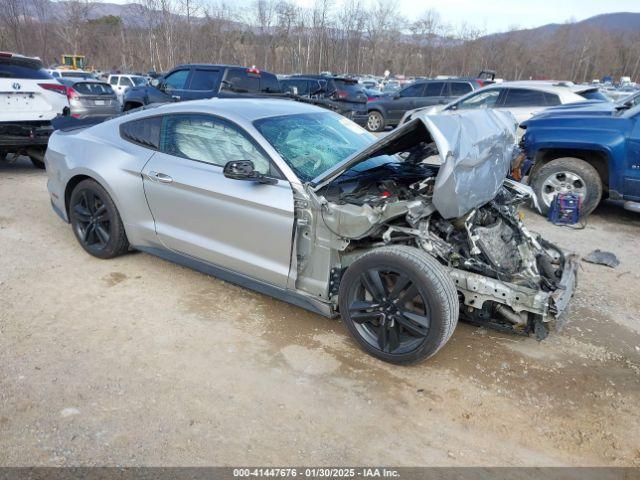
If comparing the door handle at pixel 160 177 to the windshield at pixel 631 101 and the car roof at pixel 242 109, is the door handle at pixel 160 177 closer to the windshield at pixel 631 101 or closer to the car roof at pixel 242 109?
the car roof at pixel 242 109

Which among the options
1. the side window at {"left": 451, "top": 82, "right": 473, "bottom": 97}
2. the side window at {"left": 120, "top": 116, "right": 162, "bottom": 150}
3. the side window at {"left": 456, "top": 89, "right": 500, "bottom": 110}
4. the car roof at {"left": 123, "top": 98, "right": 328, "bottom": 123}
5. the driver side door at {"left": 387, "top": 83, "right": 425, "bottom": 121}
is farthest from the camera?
the driver side door at {"left": 387, "top": 83, "right": 425, "bottom": 121}

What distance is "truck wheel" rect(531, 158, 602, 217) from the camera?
245 inches

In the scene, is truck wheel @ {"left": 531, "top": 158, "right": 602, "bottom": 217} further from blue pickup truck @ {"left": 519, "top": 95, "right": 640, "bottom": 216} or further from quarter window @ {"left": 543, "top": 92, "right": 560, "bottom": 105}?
quarter window @ {"left": 543, "top": 92, "right": 560, "bottom": 105}

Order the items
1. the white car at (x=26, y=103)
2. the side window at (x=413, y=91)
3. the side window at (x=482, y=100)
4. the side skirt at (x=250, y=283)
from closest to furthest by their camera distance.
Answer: the side skirt at (x=250, y=283) < the white car at (x=26, y=103) < the side window at (x=482, y=100) < the side window at (x=413, y=91)

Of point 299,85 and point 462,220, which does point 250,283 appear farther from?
point 299,85

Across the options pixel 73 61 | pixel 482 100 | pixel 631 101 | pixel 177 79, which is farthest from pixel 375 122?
pixel 73 61

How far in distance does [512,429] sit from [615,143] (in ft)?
15.4

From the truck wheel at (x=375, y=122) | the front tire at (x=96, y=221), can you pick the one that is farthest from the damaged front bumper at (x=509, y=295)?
the truck wheel at (x=375, y=122)

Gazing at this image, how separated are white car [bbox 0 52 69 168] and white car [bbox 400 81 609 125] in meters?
6.34

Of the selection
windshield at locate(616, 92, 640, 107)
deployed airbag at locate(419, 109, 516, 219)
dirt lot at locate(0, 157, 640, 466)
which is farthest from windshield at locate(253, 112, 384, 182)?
windshield at locate(616, 92, 640, 107)

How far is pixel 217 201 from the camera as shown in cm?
366

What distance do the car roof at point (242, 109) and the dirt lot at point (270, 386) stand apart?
148 centimetres

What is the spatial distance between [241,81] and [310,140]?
283 inches

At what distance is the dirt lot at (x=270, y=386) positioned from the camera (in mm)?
2479
